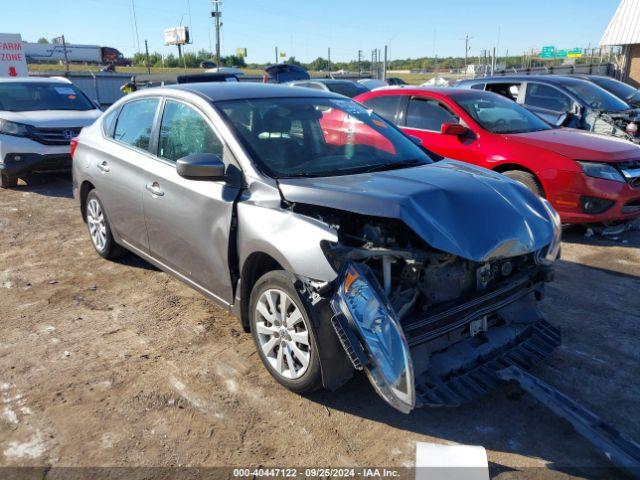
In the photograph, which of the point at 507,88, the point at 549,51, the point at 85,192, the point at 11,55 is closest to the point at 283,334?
the point at 85,192

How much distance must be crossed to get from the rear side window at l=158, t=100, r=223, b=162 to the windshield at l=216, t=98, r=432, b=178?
19 centimetres

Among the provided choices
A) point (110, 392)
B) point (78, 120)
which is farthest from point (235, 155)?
point (78, 120)

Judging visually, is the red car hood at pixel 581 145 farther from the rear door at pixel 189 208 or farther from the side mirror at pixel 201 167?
the side mirror at pixel 201 167

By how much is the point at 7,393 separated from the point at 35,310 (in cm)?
129

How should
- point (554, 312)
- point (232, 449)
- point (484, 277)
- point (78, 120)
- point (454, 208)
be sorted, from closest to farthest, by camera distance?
point (232, 449)
point (454, 208)
point (484, 277)
point (554, 312)
point (78, 120)

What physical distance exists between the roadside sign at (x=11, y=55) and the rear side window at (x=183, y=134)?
64.1 feet

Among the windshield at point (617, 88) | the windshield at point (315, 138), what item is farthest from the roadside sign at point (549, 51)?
the windshield at point (315, 138)

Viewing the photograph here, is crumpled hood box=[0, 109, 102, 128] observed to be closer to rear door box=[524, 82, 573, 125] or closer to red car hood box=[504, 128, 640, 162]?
red car hood box=[504, 128, 640, 162]

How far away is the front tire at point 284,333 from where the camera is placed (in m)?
3.04

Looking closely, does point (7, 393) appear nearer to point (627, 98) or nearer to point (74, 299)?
point (74, 299)

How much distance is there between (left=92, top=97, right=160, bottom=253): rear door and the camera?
175 inches

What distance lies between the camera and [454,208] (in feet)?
10.2

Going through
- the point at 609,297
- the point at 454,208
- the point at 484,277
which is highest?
the point at 454,208

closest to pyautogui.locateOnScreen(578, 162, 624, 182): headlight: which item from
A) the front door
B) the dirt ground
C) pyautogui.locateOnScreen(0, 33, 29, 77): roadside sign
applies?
the front door
